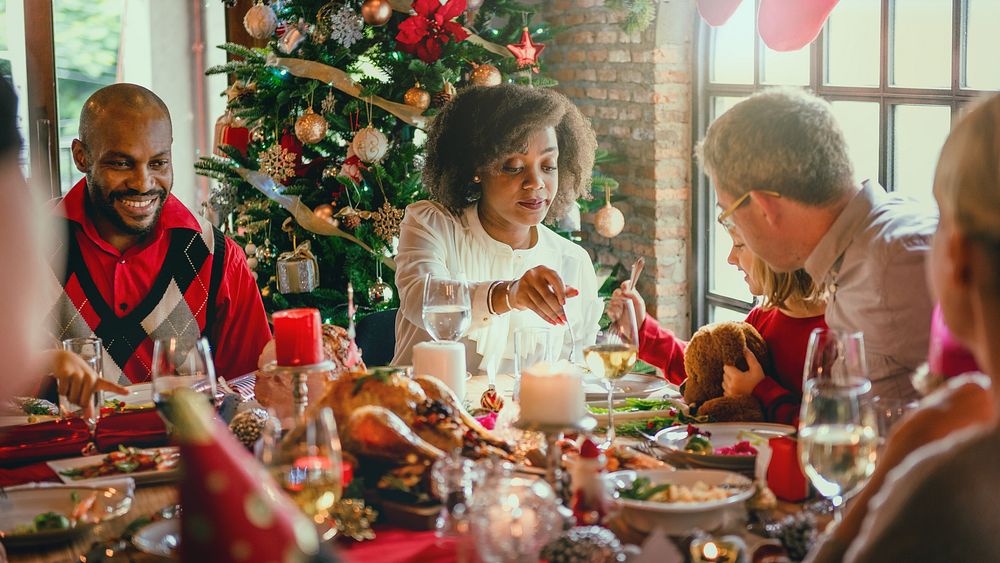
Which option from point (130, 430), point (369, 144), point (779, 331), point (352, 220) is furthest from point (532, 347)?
point (352, 220)

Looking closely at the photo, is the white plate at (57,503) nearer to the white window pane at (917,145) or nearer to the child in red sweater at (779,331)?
the child in red sweater at (779,331)

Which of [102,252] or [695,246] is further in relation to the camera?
[695,246]

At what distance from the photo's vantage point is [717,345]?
7.27 ft

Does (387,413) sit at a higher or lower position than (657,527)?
higher

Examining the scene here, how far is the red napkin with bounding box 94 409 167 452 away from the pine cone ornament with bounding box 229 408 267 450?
17 centimetres

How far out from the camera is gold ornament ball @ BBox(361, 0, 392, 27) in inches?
154

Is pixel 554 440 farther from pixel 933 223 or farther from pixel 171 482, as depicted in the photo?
pixel 933 223

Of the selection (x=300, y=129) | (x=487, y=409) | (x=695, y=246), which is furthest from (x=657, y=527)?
(x=695, y=246)

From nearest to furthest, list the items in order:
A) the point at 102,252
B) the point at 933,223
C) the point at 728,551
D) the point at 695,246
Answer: the point at 728,551 → the point at 933,223 → the point at 102,252 → the point at 695,246

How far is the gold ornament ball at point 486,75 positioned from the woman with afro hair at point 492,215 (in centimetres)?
54

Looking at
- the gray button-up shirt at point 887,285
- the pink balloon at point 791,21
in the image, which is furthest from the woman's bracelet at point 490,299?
the pink balloon at point 791,21

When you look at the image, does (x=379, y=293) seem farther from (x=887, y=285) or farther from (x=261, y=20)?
(x=887, y=285)

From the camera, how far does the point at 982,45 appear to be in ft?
10.1

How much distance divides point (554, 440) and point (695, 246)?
3.09 metres
